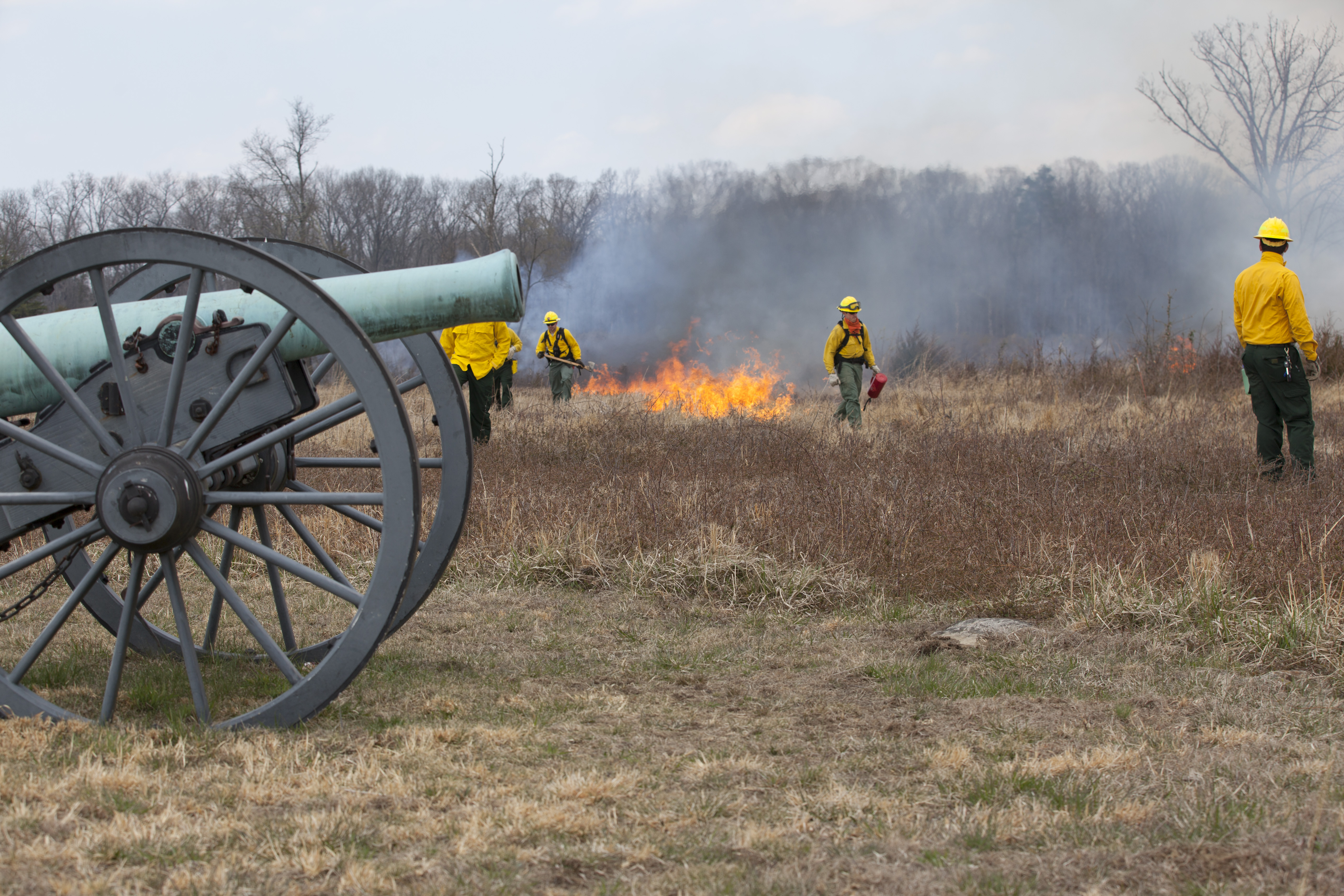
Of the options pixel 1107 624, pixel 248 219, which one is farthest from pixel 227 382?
pixel 248 219

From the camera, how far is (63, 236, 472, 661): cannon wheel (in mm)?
4172

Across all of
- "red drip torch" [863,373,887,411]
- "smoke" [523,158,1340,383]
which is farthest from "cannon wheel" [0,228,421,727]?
"smoke" [523,158,1340,383]

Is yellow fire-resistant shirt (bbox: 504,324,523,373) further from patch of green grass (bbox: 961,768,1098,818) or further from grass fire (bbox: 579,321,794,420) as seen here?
patch of green grass (bbox: 961,768,1098,818)

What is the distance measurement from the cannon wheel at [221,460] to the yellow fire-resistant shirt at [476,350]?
8.00m

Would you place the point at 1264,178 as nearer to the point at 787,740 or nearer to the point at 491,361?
the point at 491,361

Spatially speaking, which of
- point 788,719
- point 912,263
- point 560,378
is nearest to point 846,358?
point 560,378

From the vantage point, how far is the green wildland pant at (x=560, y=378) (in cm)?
1859

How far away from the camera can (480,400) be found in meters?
11.5

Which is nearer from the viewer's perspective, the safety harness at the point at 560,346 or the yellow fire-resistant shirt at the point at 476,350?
the yellow fire-resistant shirt at the point at 476,350

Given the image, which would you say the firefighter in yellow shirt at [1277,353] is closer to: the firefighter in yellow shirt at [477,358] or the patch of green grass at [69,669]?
the firefighter in yellow shirt at [477,358]

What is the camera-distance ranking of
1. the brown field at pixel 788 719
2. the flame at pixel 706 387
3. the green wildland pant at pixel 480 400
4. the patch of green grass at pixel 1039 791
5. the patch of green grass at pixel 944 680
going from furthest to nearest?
1. the flame at pixel 706 387
2. the green wildland pant at pixel 480 400
3. the patch of green grass at pixel 944 680
4. the patch of green grass at pixel 1039 791
5. the brown field at pixel 788 719

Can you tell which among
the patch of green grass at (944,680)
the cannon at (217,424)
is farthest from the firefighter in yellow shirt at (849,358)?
the cannon at (217,424)

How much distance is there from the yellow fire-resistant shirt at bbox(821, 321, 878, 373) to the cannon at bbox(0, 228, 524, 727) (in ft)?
29.9

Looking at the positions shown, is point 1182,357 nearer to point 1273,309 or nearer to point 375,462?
point 1273,309
